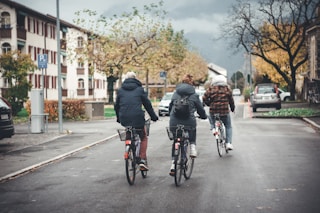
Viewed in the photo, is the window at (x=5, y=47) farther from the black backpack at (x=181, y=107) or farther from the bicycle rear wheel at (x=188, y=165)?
the black backpack at (x=181, y=107)

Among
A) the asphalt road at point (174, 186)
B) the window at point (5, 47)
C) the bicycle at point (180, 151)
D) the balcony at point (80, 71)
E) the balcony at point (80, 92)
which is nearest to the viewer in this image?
the asphalt road at point (174, 186)

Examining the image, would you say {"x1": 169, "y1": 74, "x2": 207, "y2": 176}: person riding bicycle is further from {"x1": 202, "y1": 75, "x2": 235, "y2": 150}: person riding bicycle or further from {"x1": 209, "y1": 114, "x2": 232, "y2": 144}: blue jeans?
{"x1": 209, "y1": 114, "x2": 232, "y2": 144}: blue jeans

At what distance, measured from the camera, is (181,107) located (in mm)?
9094

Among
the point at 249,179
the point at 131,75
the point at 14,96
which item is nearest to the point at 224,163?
the point at 249,179

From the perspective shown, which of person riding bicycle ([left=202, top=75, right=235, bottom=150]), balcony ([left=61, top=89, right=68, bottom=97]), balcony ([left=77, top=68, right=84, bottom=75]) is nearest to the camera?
person riding bicycle ([left=202, top=75, right=235, bottom=150])

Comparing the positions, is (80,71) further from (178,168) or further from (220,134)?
(178,168)

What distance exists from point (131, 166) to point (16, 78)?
26.0 m

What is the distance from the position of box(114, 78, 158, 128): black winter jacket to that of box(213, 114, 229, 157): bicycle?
368 centimetres

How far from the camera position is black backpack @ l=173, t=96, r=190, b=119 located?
359 inches

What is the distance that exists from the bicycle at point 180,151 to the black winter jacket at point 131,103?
0.53m

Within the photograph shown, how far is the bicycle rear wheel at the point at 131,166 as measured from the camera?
8.78 m

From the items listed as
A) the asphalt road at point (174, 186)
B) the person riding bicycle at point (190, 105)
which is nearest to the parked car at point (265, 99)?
the asphalt road at point (174, 186)

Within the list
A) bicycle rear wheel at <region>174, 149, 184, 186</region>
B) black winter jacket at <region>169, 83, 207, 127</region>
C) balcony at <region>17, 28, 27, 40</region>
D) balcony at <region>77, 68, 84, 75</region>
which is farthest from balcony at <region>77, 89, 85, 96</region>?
bicycle rear wheel at <region>174, 149, 184, 186</region>

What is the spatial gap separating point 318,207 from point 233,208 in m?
1.04
